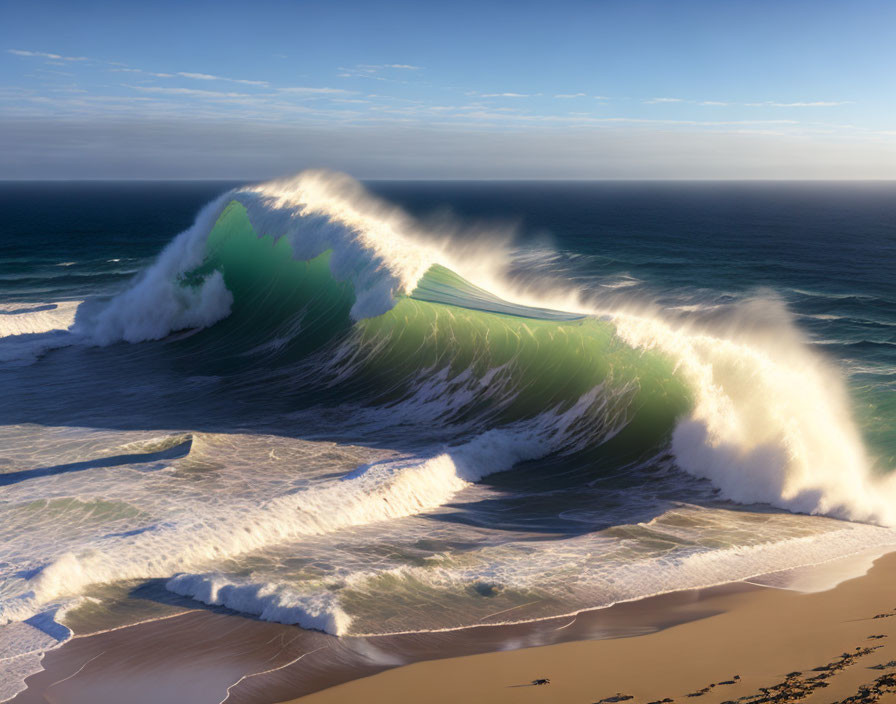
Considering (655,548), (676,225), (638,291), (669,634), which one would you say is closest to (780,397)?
(655,548)

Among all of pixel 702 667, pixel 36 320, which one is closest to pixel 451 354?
pixel 702 667

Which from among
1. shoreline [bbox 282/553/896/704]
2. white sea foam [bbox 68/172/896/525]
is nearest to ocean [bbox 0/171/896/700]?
white sea foam [bbox 68/172/896/525]

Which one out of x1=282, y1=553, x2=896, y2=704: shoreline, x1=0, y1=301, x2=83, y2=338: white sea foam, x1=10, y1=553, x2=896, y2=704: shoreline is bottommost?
x1=10, y1=553, x2=896, y2=704: shoreline

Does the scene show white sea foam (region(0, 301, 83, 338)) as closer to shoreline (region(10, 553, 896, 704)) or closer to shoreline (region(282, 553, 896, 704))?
shoreline (region(10, 553, 896, 704))

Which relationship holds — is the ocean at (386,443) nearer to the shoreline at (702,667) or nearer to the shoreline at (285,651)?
the shoreline at (285,651)

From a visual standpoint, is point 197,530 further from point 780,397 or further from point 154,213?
point 154,213

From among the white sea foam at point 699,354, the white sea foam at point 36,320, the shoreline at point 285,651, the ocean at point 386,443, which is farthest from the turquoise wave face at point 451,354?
the white sea foam at point 36,320
